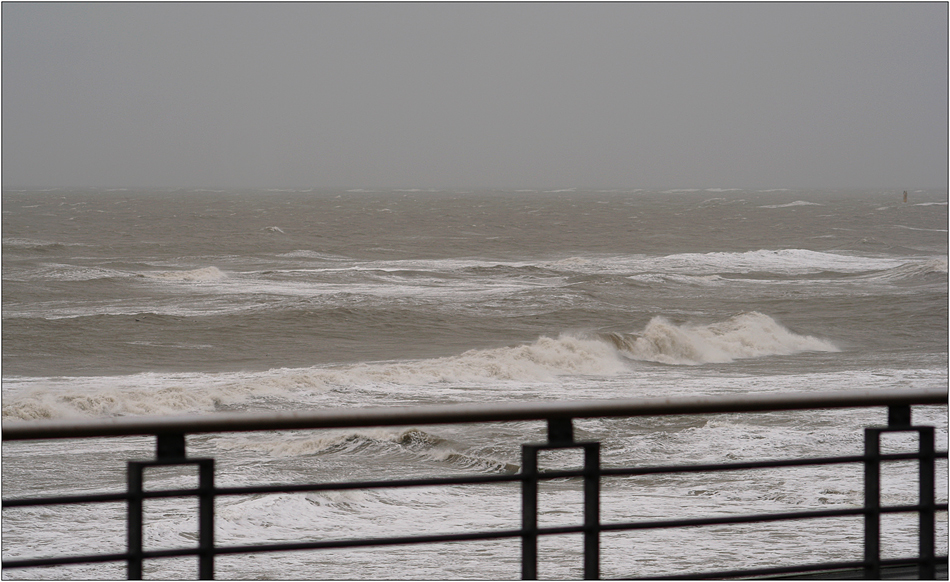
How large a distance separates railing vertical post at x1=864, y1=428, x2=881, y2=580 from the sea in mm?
4229

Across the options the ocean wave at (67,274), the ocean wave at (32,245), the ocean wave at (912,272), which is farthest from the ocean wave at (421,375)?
the ocean wave at (32,245)

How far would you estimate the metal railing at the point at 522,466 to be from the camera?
2.12m

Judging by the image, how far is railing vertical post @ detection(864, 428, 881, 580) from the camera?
257cm

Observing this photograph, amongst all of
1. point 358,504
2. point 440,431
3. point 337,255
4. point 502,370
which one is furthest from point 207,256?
point 358,504

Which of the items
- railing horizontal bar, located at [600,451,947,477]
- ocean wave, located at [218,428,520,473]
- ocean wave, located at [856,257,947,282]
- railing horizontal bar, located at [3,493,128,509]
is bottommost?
ocean wave, located at [218,428,520,473]

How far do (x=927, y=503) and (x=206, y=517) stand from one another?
177cm

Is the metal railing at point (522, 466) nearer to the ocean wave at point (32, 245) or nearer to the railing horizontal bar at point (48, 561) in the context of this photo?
the railing horizontal bar at point (48, 561)

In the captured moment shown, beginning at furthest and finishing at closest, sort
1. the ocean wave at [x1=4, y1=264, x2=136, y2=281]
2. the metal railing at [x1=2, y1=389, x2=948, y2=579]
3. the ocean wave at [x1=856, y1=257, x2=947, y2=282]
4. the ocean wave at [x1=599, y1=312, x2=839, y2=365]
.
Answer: the ocean wave at [x1=4, y1=264, x2=136, y2=281] → the ocean wave at [x1=856, y1=257, x2=947, y2=282] → the ocean wave at [x1=599, y1=312, x2=839, y2=365] → the metal railing at [x1=2, y1=389, x2=948, y2=579]

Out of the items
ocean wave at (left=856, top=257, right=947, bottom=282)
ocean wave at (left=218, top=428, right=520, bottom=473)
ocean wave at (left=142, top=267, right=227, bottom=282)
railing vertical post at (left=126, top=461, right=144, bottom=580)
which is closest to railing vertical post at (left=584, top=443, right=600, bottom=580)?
railing vertical post at (left=126, top=461, right=144, bottom=580)

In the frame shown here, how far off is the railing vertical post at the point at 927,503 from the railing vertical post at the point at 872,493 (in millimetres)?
109

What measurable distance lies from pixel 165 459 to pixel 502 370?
17225 mm

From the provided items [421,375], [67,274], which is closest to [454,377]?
[421,375]

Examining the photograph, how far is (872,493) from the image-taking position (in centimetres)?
258

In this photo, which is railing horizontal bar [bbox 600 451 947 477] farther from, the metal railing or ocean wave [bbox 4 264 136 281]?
ocean wave [bbox 4 264 136 281]
